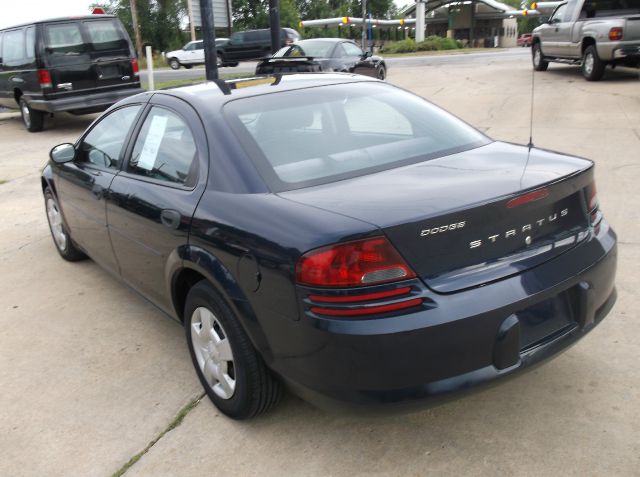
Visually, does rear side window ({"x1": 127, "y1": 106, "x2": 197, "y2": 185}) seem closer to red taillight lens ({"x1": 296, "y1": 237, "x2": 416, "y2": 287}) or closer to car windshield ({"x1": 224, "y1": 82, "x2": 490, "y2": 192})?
car windshield ({"x1": 224, "y1": 82, "x2": 490, "y2": 192})

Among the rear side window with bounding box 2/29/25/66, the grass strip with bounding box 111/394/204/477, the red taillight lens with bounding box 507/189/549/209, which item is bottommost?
the grass strip with bounding box 111/394/204/477

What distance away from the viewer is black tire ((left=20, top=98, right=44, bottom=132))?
1291 centimetres

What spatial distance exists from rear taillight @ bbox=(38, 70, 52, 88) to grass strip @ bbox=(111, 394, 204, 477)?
10.3 m

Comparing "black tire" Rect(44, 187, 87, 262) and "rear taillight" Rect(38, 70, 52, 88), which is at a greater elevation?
"rear taillight" Rect(38, 70, 52, 88)

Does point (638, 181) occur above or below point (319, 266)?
below

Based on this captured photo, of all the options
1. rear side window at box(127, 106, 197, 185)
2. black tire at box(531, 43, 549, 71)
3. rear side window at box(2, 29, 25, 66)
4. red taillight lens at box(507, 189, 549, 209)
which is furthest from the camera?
black tire at box(531, 43, 549, 71)

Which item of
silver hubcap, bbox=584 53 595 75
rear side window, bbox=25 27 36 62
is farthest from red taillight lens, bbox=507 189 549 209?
silver hubcap, bbox=584 53 595 75

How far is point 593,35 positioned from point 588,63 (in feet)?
2.54

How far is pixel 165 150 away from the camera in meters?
3.43

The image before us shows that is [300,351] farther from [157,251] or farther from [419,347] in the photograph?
[157,251]

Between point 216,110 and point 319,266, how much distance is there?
123 cm

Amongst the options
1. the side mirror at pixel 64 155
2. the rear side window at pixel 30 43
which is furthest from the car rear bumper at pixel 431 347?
the rear side window at pixel 30 43

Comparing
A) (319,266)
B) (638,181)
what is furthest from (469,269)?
(638,181)

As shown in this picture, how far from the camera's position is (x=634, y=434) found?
107 inches
